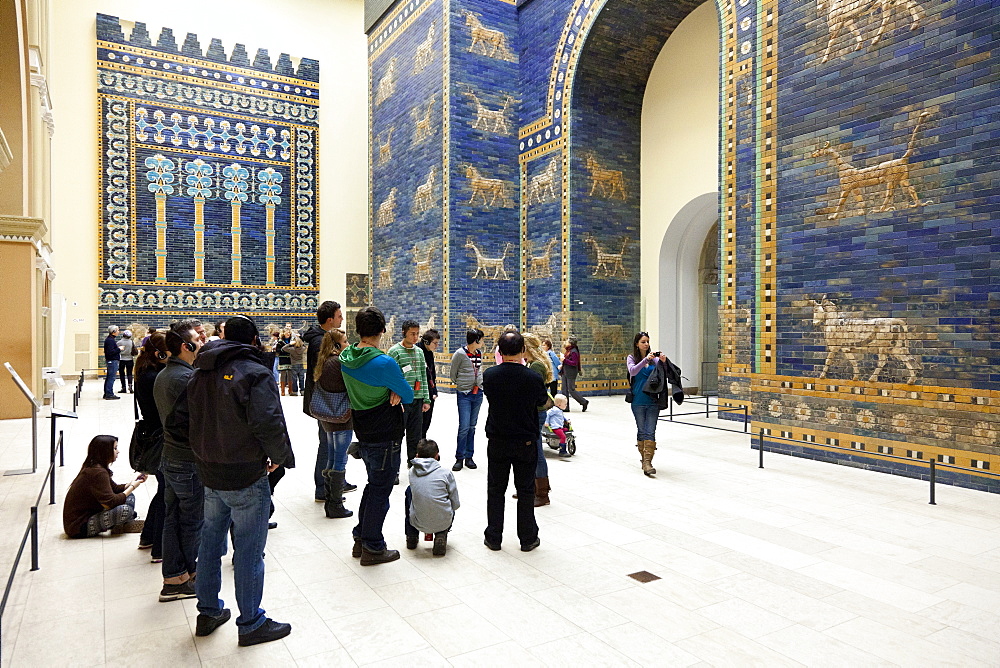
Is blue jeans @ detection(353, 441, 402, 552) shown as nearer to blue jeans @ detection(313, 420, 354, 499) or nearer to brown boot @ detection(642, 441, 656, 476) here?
blue jeans @ detection(313, 420, 354, 499)

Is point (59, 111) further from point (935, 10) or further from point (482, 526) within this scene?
point (935, 10)

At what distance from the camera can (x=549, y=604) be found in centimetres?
381

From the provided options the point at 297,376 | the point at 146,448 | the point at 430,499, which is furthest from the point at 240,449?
the point at 297,376

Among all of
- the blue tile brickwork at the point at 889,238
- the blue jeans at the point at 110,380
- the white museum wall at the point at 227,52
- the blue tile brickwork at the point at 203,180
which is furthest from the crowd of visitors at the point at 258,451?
the white museum wall at the point at 227,52

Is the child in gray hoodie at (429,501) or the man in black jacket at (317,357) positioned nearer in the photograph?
the child in gray hoodie at (429,501)

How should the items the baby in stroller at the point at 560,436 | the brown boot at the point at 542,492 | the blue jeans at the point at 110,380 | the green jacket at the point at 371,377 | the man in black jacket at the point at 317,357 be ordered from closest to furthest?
the green jacket at the point at 371,377 → the man in black jacket at the point at 317,357 → the brown boot at the point at 542,492 → the baby in stroller at the point at 560,436 → the blue jeans at the point at 110,380

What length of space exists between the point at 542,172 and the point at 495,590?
13.0m

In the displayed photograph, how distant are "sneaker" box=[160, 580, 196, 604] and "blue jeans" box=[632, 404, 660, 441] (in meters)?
4.66

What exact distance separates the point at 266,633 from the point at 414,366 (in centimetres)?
315

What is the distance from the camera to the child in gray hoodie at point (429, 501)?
4633 millimetres

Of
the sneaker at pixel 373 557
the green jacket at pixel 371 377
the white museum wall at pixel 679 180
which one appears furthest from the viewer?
the white museum wall at pixel 679 180

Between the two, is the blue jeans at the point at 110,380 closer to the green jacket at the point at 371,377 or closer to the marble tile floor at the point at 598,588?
the marble tile floor at the point at 598,588

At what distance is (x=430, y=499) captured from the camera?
4.64m

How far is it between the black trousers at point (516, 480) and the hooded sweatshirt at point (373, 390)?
80 cm
